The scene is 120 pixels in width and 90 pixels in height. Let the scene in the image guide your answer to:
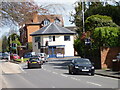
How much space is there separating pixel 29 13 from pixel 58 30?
64.6 m

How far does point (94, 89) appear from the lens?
47.6ft

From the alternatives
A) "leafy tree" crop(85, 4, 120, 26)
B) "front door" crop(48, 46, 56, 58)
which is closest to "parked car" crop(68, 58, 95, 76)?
"leafy tree" crop(85, 4, 120, 26)

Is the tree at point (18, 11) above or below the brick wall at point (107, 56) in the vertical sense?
above

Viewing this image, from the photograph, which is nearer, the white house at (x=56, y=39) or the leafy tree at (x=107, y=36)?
the leafy tree at (x=107, y=36)

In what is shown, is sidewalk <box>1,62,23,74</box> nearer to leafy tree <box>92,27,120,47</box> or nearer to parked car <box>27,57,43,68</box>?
parked car <box>27,57,43,68</box>

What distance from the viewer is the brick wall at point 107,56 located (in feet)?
103

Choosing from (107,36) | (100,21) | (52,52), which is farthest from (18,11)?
(52,52)

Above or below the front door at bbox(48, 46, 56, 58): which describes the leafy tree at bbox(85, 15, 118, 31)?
above

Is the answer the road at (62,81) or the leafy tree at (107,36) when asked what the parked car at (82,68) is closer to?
the road at (62,81)

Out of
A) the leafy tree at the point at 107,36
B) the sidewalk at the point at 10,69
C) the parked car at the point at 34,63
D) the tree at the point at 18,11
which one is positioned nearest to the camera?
the tree at the point at 18,11

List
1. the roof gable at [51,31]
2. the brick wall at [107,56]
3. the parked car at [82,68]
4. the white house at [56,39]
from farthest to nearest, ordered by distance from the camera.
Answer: the roof gable at [51,31], the white house at [56,39], the brick wall at [107,56], the parked car at [82,68]

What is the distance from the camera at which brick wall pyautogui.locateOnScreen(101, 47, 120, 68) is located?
1235 inches

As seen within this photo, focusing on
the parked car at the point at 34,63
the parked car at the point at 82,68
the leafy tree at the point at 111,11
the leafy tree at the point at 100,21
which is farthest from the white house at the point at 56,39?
the parked car at the point at 82,68

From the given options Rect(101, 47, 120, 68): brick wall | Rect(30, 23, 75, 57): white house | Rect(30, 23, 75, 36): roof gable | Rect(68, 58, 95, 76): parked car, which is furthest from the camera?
Rect(30, 23, 75, 36): roof gable
